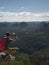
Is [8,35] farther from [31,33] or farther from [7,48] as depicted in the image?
[31,33]

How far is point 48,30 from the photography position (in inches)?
7416

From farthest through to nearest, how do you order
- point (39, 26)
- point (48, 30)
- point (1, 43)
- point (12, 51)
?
point (48, 30)
point (39, 26)
point (12, 51)
point (1, 43)

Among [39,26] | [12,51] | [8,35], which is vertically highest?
[8,35]

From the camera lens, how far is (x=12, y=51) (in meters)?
3.05

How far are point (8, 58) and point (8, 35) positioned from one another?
43 cm

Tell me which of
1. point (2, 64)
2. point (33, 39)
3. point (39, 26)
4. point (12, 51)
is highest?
point (12, 51)

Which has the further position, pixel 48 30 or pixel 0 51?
pixel 48 30

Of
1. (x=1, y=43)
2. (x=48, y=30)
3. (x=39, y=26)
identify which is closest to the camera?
(x=1, y=43)

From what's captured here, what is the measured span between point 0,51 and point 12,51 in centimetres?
19

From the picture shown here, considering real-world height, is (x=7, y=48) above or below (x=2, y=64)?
above

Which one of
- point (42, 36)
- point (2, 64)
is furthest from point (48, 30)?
point (2, 64)

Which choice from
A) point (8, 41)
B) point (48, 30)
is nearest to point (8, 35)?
point (8, 41)

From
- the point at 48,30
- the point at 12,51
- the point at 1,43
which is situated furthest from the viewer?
the point at 48,30

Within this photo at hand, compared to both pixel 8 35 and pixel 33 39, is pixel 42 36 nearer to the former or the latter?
pixel 33 39
